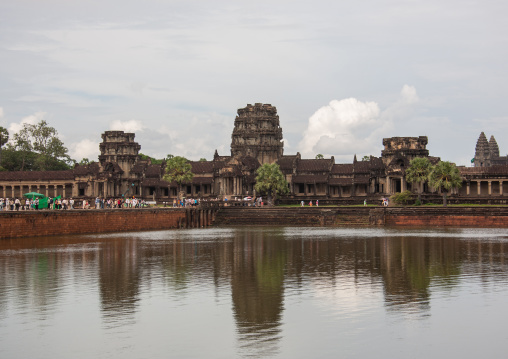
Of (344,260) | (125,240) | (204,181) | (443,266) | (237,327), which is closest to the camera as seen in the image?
(237,327)

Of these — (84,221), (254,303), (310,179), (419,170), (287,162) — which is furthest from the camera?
(287,162)

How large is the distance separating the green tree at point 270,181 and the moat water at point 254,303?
168 feet

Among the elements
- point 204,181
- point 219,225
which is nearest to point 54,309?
point 219,225

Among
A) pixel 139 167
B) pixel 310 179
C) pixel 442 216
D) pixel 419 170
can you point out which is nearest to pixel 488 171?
pixel 419 170

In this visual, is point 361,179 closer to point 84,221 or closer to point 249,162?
point 249,162

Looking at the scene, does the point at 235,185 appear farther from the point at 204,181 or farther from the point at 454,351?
the point at 454,351

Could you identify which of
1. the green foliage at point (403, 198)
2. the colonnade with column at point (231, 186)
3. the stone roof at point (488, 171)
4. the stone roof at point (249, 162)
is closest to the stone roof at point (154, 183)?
the colonnade with column at point (231, 186)

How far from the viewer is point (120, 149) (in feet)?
383

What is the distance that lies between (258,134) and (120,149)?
23848 millimetres

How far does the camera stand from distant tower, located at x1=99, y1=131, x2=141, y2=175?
382ft

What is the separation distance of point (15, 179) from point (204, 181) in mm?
31386

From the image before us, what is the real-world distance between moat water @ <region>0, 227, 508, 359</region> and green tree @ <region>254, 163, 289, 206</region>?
51054mm

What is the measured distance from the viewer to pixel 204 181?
110062 millimetres

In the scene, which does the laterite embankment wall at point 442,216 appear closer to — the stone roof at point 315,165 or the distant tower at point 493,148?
the stone roof at point 315,165
